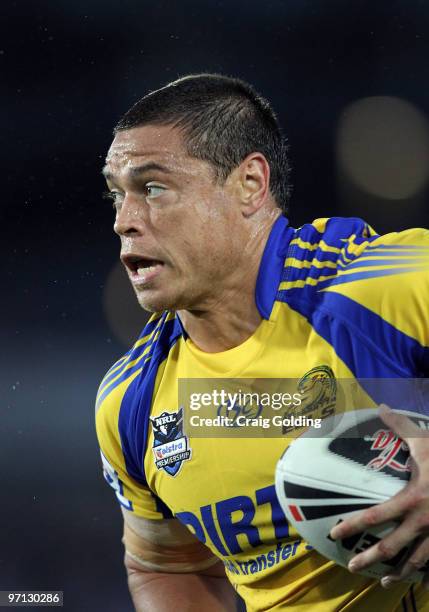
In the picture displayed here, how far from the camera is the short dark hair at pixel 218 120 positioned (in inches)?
77.3

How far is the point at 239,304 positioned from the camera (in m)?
1.98

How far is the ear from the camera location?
202 centimetres

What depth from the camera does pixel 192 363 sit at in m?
2.03

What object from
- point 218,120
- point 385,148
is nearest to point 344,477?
point 218,120

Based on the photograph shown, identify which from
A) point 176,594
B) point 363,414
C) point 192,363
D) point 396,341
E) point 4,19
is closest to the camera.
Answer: point 363,414

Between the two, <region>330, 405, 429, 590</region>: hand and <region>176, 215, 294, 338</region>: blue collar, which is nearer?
<region>330, 405, 429, 590</region>: hand

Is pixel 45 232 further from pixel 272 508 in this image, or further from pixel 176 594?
pixel 272 508

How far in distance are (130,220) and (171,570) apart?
101 centimetres

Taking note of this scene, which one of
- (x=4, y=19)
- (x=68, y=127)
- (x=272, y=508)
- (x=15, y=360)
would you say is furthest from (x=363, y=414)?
(x=4, y=19)

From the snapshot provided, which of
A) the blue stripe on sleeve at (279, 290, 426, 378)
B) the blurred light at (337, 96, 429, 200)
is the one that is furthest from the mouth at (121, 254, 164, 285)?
the blurred light at (337, 96, 429, 200)

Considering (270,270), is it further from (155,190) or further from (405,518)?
(405,518)

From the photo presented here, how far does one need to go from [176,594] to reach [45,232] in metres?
2.25

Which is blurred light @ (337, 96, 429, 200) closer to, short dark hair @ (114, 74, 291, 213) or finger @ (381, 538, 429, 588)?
short dark hair @ (114, 74, 291, 213)

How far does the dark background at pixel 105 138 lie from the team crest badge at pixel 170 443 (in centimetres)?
181
